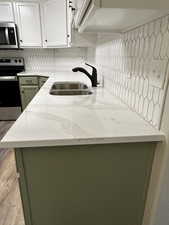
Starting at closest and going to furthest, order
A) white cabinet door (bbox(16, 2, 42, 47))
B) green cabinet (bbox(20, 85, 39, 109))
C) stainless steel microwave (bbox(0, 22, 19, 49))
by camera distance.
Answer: stainless steel microwave (bbox(0, 22, 19, 49))
white cabinet door (bbox(16, 2, 42, 47))
green cabinet (bbox(20, 85, 39, 109))

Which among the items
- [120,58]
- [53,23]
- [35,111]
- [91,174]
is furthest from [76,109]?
[53,23]

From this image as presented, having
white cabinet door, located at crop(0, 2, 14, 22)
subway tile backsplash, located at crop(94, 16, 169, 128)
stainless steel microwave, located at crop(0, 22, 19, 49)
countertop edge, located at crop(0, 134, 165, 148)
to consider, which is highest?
white cabinet door, located at crop(0, 2, 14, 22)

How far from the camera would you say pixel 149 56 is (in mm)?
755

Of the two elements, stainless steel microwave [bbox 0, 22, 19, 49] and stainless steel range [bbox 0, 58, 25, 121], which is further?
stainless steel range [bbox 0, 58, 25, 121]

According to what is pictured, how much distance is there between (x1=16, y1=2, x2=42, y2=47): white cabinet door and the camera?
2.67m

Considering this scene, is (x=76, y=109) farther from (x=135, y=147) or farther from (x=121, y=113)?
(x=135, y=147)

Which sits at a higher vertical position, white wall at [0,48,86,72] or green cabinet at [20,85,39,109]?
white wall at [0,48,86,72]

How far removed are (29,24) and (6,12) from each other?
392 mm

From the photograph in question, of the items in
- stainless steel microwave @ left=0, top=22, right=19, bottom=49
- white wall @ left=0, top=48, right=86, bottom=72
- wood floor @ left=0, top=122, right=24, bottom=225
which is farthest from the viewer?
→ white wall @ left=0, top=48, right=86, bottom=72

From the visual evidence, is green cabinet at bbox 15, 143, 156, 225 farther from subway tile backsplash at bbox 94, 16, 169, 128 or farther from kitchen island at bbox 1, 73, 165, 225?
subway tile backsplash at bbox 94, 16, 169, 128

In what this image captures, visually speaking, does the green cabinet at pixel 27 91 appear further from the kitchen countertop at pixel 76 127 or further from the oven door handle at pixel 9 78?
the kitchen countertop at pixel 76 127

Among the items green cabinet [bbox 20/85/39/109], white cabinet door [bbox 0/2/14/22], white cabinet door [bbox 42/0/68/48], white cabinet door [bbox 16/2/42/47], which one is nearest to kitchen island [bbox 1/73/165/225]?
green cabinet [bbox 20/85/39/109]

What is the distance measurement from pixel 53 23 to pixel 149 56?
8.08 ft

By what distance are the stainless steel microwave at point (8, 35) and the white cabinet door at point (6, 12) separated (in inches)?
8.4
